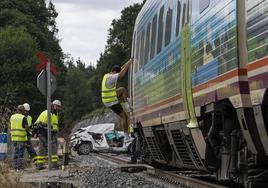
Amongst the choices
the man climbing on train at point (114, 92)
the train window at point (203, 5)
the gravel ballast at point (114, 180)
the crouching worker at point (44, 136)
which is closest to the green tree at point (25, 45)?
the crouching worker at point (44, 136)

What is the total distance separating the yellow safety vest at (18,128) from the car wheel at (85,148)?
33.0ft

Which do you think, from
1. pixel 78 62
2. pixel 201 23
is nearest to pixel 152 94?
pixel 201 23

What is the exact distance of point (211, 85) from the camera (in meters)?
7.24

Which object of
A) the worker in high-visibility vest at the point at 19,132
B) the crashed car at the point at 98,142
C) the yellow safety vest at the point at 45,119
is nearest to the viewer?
the worker in high-visibility vest at the point at 19,132

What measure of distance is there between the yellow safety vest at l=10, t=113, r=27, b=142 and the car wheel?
10057mm

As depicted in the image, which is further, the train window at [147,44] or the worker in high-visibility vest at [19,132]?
the worker in high-visibility vest at [19,132]

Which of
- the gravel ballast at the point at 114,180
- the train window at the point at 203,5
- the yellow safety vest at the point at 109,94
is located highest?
the train window at the point at 203,5

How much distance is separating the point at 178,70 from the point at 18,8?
6219 centimetres

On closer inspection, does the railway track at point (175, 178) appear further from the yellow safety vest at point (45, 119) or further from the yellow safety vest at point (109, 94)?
the yellow safety vest at point (45, 119)

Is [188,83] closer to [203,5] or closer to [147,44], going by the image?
[203,5]

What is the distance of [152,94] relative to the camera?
11195 mm

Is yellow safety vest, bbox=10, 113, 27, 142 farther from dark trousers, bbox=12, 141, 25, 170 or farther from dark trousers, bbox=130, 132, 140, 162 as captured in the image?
dark trousers, bbox=130, 132, 140, 162

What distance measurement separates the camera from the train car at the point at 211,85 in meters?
5.98

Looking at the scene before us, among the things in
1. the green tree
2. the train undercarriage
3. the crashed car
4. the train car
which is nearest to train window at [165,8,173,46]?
the train car
